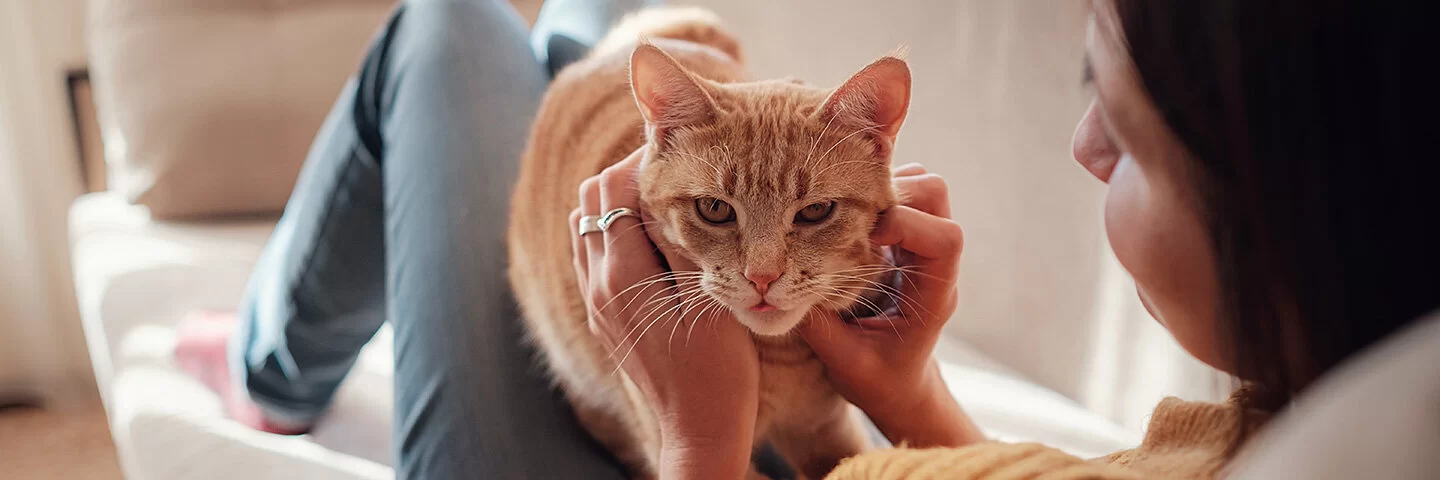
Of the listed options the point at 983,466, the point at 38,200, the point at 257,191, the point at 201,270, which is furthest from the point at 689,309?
the point at 38,200

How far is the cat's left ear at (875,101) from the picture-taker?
0.81m

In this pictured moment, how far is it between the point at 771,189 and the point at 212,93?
1952 mm

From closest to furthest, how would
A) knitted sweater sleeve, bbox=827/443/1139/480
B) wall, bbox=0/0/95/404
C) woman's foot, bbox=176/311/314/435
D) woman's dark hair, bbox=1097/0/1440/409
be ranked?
woman's dark hair, bbox=1097/0/1440/409
knitted sweater sleeve, bbox=827/443/1139/480
woman's foot, bbox=176/311/314/435
wall, bbox=0/0/95/404

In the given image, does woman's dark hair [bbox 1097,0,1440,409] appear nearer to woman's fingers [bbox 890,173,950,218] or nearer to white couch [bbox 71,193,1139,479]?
woman's fingers [bbox 890,173,950,218]

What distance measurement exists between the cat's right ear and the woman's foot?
37.7 inches

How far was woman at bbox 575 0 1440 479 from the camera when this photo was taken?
0.42 meters

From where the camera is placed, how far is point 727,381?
867mm

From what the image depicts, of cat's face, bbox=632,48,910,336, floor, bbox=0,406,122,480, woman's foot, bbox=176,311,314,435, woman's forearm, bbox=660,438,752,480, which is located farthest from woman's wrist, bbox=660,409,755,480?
floor, bbox=0,406,122,480

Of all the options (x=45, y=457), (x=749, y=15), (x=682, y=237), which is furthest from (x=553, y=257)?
(x=45, y=457)

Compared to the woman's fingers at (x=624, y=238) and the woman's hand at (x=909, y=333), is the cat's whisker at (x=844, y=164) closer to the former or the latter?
the woman's hand at (x=909, y=333)

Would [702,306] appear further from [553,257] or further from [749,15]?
[749,15]

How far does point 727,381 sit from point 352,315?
32.2 inches

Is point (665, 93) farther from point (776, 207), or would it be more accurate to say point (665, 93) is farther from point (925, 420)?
point (925, 420)

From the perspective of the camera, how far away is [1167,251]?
57cm
